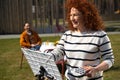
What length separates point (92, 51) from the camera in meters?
3.23

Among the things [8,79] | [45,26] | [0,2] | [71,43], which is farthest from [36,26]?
[71,43]

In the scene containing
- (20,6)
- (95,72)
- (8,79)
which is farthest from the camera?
(20,6)

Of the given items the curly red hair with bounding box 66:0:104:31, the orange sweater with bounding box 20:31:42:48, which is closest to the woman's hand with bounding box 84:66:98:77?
the curly red hair with bounding box 66:0:104:31

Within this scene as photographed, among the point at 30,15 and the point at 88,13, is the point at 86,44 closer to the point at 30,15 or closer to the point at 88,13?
the point at 88,13

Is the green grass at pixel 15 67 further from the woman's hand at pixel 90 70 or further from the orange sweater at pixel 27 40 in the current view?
the woman's hand at pixel 90 70

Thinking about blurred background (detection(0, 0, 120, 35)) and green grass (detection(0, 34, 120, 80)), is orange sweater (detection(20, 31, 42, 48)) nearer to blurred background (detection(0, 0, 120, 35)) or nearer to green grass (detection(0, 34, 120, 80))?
green grass (detection(0, 34, 120, 80))

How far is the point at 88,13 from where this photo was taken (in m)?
3.24

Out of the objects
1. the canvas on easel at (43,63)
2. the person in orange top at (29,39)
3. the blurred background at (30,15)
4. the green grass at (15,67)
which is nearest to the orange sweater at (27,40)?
the person in orange top at (29,39)

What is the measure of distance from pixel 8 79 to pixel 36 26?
13.7 meters

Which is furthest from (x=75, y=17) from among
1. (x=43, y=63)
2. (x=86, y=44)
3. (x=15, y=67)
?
(x=15, y=67)

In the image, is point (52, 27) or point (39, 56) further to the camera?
point (52, 27)

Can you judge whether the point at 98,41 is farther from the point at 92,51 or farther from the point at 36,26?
the point at 36,26

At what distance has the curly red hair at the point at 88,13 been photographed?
3.24m

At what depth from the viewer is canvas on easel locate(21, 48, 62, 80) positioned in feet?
10.0
